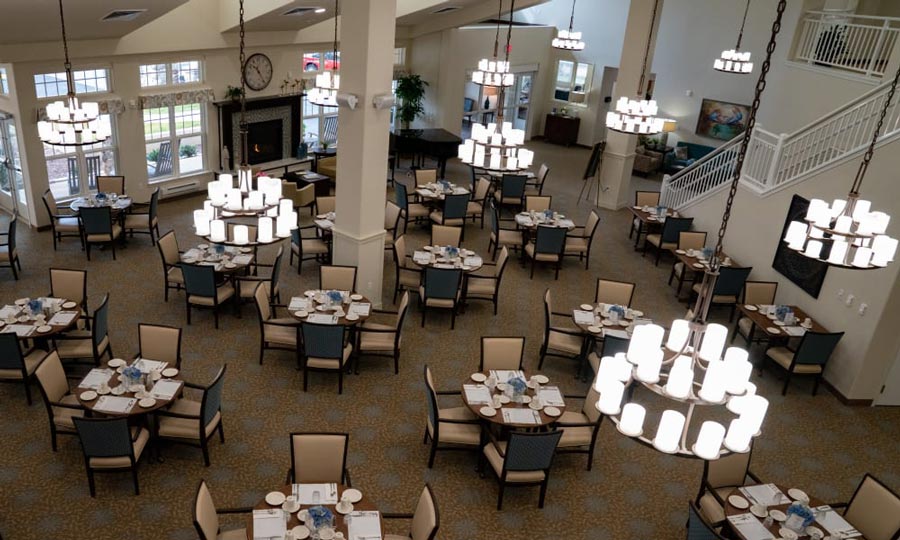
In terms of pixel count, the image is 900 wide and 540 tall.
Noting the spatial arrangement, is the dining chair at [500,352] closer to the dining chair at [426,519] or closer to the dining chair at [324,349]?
the dining chair at [324,349]

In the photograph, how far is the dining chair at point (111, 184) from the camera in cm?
1211

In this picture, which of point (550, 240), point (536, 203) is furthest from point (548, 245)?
point (536, 203)

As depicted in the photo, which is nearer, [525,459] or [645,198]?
[525,459]

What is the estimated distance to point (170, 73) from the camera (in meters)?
13.2

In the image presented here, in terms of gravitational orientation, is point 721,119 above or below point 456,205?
above

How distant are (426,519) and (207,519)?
1678mm

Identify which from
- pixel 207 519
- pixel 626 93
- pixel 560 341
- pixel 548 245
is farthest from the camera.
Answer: pixel 626 93

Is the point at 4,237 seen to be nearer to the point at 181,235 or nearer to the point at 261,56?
the point at 181,235

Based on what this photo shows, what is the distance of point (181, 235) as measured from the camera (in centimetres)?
1233

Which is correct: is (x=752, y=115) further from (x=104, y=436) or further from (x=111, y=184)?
(x=111, y=184)

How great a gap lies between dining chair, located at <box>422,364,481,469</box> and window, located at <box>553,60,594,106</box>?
52.2 ft

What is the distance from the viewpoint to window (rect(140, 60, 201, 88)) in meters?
12.9

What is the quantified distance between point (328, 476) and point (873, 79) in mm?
11242

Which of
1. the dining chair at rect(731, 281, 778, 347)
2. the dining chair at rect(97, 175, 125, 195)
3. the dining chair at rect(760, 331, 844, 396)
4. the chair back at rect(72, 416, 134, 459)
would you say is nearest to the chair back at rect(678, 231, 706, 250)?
the dining chair at rect(731, 281, 778, 347)
